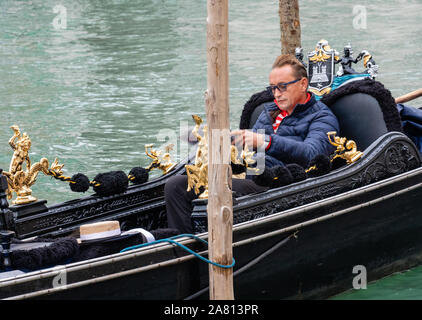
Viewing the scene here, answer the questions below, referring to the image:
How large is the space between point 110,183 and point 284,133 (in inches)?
38.9

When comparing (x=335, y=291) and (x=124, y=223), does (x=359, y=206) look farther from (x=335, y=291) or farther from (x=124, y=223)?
(x=124, y=223)

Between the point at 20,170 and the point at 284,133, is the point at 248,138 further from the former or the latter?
the point at 20,170

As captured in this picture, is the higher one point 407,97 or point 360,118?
point 407,97

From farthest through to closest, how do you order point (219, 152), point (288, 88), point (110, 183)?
point (110, 183) → point (288, 88) → point (219, 152)

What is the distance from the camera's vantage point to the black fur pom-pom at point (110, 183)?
14.5ft

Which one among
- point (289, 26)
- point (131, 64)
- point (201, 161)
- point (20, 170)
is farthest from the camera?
point (131, 64)

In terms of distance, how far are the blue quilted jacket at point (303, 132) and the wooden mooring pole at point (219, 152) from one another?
2.82ft

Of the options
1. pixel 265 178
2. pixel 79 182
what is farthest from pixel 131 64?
pixel 265 178

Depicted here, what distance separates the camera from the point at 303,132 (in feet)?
14.5

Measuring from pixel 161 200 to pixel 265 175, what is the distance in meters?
0.90

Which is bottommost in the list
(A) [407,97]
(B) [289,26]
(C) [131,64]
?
(A) [407,97]

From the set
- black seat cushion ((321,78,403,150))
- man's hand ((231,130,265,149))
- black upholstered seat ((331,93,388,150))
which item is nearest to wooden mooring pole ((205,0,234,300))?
man's hand ((231,130,265,149))

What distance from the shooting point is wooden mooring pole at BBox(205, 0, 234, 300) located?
3.22m

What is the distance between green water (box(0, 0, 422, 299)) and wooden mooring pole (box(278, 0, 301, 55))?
4.98ft
